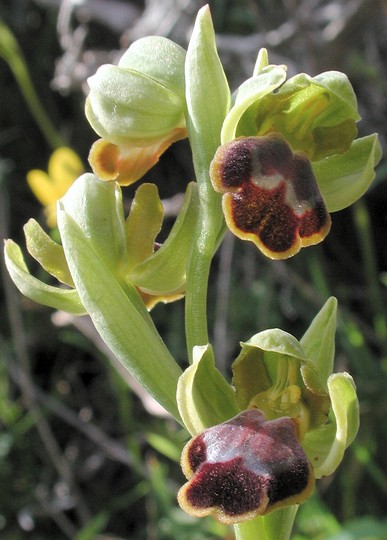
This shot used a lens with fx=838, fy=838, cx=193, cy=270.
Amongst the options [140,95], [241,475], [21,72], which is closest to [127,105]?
[140,95]

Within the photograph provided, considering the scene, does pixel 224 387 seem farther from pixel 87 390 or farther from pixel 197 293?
pixel 87 390

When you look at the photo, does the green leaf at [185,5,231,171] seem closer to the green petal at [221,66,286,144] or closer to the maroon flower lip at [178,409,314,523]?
the green petal at [221,66,286,144]

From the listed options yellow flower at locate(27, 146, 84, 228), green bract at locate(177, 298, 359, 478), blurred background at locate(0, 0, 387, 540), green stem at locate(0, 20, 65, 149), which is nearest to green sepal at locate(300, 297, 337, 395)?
green bract at locate(177, 298, 359, 478)

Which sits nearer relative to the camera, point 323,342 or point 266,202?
point 266,202

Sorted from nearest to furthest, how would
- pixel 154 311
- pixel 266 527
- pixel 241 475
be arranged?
pixel 241 475
pixel 266 527
pixel 154 311

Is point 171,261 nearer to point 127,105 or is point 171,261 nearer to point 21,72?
point 127,105

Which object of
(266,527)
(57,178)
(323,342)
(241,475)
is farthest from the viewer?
(57,178)

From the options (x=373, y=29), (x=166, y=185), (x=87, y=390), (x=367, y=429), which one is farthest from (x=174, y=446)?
(x=373, y=29)
